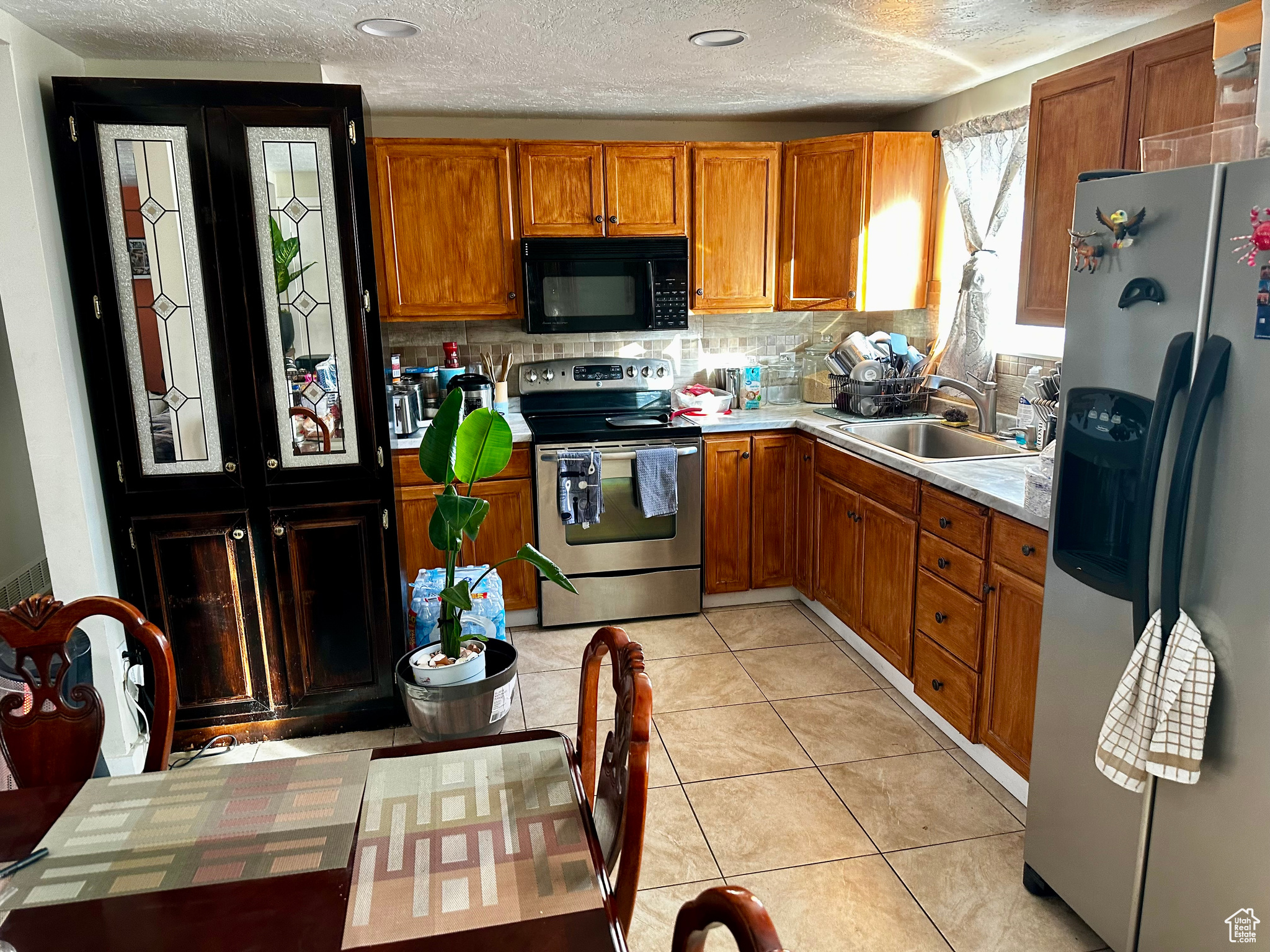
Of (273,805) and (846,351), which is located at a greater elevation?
(846,351)

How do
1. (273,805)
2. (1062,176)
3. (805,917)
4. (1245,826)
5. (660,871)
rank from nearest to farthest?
1. (273,805)
2. (1245,826)
3. (805,917)
4. (660,871)
5. (1062,176)

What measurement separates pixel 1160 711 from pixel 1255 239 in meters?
0.87

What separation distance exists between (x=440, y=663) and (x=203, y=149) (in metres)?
1.76

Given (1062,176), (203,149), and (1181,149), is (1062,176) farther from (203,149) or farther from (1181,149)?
(203,149)

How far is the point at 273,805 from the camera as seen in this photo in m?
1.34

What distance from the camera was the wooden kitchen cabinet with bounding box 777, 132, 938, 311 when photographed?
3840 millimetres

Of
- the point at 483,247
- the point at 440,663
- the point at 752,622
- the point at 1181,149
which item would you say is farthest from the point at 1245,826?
the point at 483,247

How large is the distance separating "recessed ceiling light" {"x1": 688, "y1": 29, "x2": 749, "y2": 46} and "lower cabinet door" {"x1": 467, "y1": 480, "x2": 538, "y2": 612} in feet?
6.23

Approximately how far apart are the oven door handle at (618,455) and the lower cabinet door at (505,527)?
16 cm

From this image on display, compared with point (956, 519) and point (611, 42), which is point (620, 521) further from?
point (611, 42)

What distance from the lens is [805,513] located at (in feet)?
13.1

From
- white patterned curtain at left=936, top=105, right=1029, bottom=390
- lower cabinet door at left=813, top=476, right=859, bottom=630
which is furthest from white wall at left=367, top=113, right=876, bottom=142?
lower cabinet door at left=813, top=476, right=859, bottom=630

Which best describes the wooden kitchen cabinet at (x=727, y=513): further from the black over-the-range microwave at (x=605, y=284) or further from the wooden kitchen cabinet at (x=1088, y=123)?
the wooden kitchen cabinet at (x=1088, y=123)

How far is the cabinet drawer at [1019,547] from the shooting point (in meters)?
2.32
